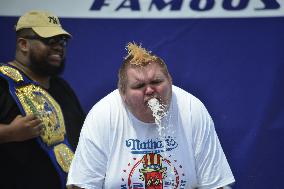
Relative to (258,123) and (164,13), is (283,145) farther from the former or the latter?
(164,13)

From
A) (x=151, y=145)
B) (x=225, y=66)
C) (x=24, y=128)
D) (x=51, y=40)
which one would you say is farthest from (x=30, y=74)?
(x=225, y=66)

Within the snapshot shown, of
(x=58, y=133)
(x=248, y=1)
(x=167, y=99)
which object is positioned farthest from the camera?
(x=248, y=1)

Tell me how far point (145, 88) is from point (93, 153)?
13.1 inches

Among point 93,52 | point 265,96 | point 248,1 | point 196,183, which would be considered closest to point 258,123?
point 265,96

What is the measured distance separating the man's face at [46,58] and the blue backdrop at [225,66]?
0.45 metres

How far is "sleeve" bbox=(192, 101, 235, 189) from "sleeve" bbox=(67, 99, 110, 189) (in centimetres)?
35

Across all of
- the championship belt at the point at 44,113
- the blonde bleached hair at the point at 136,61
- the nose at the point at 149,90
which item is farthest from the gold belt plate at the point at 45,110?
the nose at the point at 149,90

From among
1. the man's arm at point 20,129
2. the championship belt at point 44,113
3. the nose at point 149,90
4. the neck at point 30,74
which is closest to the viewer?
the nose at point 149,90

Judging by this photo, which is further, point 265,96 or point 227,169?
point 265,96

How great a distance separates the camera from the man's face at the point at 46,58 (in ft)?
10.6

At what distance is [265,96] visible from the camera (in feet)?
12.1

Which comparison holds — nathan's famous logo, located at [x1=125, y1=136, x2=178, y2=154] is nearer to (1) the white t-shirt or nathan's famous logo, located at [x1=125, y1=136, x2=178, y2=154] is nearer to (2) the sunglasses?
(1) the white t-shirt

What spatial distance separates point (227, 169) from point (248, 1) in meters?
1.49

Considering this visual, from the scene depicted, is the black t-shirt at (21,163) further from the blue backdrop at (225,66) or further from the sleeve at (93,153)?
the blue backdrop at (225,66)
